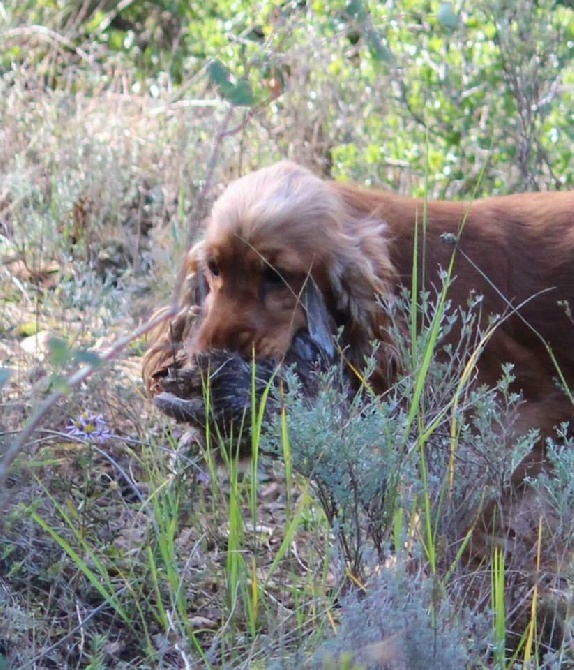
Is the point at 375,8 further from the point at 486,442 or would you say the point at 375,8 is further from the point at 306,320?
the point at 486,442

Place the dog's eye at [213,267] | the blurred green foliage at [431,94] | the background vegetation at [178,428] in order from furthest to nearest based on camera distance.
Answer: the blurred green foliage at [431,94]
the dog's eye at [213,267]
the background vegetation at [178,428]

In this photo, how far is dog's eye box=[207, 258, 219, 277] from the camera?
3.24 m

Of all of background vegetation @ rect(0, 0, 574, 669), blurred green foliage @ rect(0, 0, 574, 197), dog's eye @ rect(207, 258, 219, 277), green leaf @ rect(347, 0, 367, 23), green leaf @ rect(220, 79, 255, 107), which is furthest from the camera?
blurred green foliage @ rect(0, 0, 574, 197)

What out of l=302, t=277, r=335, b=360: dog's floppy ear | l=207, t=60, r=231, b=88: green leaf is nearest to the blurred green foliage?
l=302, t=277, r=335, b=360: dog's floppy ear

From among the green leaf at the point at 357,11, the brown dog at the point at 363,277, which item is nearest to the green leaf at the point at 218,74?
the green leaf at the point at 357,11

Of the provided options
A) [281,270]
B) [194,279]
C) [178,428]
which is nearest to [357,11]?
[281,270]

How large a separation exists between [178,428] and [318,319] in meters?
0.54

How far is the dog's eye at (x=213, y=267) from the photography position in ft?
10.6

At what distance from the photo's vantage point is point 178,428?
339 centimetres

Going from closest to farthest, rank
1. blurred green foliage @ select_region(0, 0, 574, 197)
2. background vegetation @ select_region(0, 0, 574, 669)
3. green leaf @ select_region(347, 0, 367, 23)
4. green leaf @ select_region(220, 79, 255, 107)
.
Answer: green leaf @ select_region(220, 79, 255, 107)
green leaf @ select_region(347, 0, 367, 23)
background vegetation @ select_region(0, 0, 574, 669)
blurred green foliage @ select_region(0, 0, 574, 197)

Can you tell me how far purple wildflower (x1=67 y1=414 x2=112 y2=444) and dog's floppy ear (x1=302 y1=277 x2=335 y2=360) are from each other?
0.57 metres

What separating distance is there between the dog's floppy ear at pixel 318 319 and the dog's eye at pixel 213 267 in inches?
9.7

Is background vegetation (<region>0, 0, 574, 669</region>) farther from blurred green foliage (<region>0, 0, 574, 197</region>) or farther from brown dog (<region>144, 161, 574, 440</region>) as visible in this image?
brown dog (<region>144, 161, 574, 440</region>)

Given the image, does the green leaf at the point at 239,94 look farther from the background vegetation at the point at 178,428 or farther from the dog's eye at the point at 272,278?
Answer: the dog's eye at the point at 272,278
